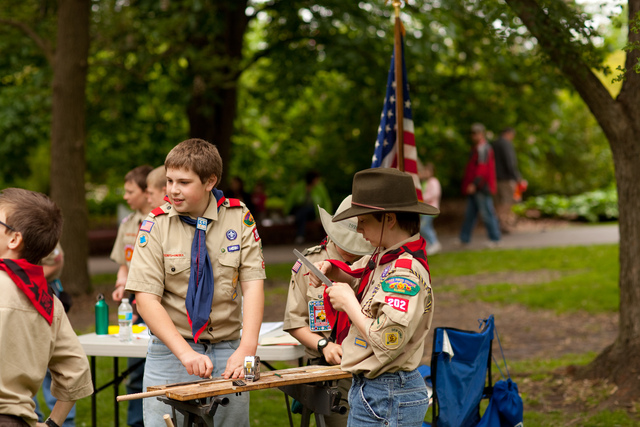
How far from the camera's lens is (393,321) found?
292 cm

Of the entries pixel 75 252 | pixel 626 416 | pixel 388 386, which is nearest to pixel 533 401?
pixel 626 416

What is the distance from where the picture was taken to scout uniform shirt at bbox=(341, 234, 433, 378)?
2.95 metres

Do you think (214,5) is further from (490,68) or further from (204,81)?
(490,68)

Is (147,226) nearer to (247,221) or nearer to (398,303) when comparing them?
(247,221)

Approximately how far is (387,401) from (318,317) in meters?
0.72

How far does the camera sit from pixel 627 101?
5.73 metres

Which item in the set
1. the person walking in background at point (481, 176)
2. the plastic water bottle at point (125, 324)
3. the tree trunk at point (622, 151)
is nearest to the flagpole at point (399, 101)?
the tree trunk at point (622, 151)

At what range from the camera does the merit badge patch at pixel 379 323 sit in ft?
9.68

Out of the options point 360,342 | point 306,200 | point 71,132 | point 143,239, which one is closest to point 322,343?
point 360,342

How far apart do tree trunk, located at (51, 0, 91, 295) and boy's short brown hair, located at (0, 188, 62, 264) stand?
7894mm

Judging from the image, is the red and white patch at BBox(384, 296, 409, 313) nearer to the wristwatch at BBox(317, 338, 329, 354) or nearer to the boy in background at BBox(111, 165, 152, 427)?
the wristwatch at BBox(317, 338, 329, 354)

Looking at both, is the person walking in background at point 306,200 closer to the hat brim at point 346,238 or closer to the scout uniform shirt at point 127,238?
the scout uniform shirt at point 127,238

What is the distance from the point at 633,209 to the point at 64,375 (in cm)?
458

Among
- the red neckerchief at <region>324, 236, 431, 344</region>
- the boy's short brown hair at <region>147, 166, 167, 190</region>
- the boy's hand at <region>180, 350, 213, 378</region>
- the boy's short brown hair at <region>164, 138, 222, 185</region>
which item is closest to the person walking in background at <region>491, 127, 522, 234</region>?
the boy's short brown hair at <region>147, 166, 167, 190</region>
